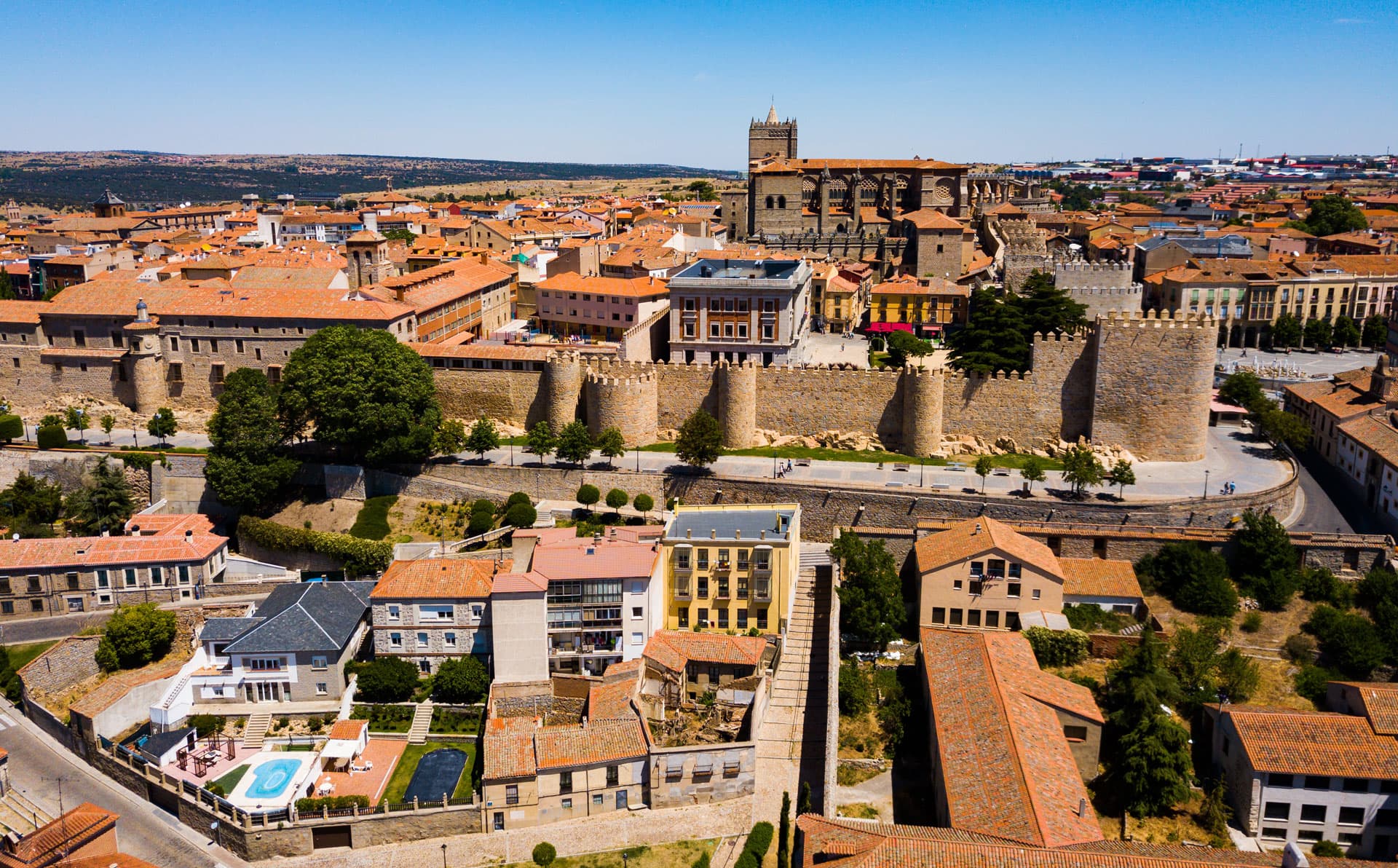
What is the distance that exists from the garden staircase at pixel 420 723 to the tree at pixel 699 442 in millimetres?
13541

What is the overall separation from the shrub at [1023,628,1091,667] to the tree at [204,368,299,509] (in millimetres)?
29168

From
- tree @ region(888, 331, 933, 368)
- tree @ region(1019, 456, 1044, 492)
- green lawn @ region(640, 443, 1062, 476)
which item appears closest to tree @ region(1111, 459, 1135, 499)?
tree @ region(1019, 456, 1044, 492)

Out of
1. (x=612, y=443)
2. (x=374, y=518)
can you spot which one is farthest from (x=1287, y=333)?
(x=374, y=518)

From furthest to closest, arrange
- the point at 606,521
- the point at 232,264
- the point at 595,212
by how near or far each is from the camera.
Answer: the point at 595,212 → the point at 232,264 → the point at 606,521

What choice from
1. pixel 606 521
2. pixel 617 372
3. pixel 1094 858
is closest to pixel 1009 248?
pixel 617 372

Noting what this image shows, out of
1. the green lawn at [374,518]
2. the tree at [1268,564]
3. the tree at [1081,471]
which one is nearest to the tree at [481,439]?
the green lawn at [374,518]

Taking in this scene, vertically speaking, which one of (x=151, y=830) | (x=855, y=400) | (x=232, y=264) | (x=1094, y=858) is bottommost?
(x=151, y=830)

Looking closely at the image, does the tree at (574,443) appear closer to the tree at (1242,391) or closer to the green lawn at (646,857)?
the green lawn at (646,857)

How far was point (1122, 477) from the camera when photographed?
4047 cm

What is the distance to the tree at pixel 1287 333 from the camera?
232 ft

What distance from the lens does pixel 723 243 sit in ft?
263

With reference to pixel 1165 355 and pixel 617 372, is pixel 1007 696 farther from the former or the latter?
pixel 617 372

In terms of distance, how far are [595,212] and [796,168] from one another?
34270 millimetres

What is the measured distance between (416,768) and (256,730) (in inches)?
237
